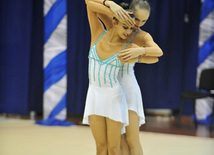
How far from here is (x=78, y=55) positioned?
5.96 meters

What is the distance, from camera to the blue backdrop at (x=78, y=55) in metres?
5.96

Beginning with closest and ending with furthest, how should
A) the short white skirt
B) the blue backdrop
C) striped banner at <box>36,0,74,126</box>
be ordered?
the short white skirt < striped banner at <box>36,0,74,126</box> < the blue backdrop

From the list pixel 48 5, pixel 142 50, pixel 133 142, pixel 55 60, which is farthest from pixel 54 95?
pixel 142 50

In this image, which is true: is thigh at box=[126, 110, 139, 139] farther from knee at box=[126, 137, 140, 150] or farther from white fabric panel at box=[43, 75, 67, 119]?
white fabric panel at box=[43, 75, 67, 119]

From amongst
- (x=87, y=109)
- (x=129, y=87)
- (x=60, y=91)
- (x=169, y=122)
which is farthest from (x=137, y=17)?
(x=169, y=122)

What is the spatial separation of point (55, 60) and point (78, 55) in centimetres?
55

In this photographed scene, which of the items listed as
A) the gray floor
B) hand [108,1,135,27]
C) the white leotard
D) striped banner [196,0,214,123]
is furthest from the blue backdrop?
hand [108,1,135,27]

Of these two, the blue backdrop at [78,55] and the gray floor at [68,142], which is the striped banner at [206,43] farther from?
the gray floor at [68,142]

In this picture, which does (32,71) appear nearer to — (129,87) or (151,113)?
(151,113)

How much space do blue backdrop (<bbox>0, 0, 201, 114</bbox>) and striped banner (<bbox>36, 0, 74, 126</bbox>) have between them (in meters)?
0.29

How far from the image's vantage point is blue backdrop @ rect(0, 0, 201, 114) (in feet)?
19.5

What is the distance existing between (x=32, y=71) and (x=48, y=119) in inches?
52.8

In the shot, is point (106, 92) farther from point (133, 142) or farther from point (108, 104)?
point (133, 142)

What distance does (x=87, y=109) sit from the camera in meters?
2.01
